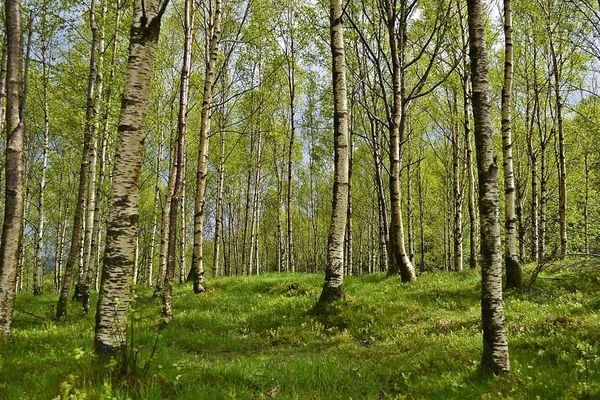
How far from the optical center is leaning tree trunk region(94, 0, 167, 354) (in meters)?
6.02

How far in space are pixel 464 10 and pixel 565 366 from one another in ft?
62.6

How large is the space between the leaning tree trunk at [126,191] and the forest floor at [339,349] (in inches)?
18.7

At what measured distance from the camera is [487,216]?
5977 mm

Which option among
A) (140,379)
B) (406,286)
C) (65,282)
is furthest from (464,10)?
(140,379)

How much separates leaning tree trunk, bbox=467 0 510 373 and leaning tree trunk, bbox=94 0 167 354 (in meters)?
4.34

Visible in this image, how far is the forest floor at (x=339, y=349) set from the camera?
215 inches

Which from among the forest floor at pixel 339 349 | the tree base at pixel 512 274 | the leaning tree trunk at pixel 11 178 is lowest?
the forest floor at pixel 339 349

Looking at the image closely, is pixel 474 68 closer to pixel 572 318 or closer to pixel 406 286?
pixel 572 318

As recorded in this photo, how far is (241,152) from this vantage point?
112 ft

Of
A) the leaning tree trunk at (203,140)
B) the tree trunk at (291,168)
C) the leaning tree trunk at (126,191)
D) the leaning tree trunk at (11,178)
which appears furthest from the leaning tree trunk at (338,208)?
the tree trunk at (291,168)

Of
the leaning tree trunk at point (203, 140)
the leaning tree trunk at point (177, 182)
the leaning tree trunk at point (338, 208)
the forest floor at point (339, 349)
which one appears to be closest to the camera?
the forest floor at point (339, 349)

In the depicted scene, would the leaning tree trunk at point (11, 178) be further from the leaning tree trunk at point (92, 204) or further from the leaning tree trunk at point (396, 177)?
the leaning tree trunk at point (396, 177)

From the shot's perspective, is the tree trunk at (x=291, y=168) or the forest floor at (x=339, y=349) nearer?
the forest floor at (x=339, y=349)

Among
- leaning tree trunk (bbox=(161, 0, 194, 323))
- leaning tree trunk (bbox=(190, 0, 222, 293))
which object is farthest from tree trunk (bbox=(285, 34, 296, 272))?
leaning tree trunk (bbox=(161, 0, 194, 323))
